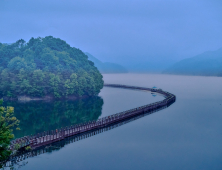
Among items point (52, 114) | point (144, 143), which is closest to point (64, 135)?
point (144, 143)

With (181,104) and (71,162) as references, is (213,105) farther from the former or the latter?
(71,162)

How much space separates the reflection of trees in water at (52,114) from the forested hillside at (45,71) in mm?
5730

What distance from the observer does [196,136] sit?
40.2 meters

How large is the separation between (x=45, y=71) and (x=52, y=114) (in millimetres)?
27680

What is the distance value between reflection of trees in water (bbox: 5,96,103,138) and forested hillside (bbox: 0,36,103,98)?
5.73 metres

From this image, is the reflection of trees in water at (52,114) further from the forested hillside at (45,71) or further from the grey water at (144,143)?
the forested hillside at (45,71)

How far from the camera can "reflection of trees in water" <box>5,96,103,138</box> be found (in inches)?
1832

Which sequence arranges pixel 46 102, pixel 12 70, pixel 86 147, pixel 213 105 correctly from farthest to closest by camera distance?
pixel 12 70, pixel 46 102, pixel 213 105, pixel 86 147

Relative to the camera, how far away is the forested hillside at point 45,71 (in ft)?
246

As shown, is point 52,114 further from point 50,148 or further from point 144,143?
point 144,143

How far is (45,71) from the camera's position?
80062 mm

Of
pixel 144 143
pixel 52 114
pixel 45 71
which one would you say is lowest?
pixel 144 143

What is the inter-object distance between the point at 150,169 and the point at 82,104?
45.0m

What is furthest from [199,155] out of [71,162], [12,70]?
[12,70]
